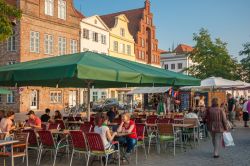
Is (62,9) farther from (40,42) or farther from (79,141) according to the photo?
(79,141)

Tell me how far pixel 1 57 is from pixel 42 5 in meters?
7.08

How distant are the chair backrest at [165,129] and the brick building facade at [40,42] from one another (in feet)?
85.2

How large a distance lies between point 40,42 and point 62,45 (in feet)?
12.4

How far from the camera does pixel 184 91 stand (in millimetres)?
32469

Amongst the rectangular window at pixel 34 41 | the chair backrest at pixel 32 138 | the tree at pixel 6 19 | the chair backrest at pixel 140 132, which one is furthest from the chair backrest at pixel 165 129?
the rectangular window at pixel 34 41

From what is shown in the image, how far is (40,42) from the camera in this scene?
3828 centimetres

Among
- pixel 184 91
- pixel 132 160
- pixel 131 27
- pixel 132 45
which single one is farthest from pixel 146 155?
pixel 131 27

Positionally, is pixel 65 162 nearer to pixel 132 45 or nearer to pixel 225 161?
pixel 225 161

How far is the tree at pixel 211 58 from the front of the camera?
129 feet

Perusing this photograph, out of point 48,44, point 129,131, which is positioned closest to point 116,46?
point 48,44

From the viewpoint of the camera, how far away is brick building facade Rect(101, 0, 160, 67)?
59594 mm

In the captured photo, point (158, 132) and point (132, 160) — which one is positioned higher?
point (158, 132)

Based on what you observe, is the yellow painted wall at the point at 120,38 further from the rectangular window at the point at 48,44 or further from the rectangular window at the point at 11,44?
the rectangular window at the point at 11,44

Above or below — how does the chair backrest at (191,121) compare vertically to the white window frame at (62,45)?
below
